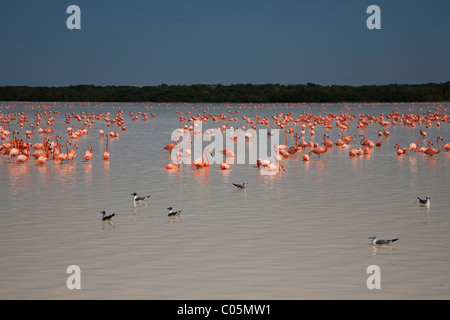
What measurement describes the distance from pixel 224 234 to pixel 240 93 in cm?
10979

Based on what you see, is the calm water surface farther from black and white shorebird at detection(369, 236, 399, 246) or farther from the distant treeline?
the distant treeline

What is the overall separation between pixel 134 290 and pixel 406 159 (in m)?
16.6

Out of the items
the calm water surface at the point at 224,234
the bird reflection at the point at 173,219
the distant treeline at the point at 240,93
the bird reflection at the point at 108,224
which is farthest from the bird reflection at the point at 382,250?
the distant treeline at the point at 240,93

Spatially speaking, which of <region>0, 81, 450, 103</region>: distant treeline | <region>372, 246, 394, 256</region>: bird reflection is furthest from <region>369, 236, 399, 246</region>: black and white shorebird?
<region>0, 81, 450, 103</region>: distant treeline

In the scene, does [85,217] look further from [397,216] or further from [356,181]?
[356,181]

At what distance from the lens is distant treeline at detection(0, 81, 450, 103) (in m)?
112

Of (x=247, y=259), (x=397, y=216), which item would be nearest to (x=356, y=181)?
(x=397, y=216)

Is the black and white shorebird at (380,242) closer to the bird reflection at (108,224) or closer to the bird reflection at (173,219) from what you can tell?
the bird reflection at (173,219)

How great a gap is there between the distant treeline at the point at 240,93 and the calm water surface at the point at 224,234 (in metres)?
94.6

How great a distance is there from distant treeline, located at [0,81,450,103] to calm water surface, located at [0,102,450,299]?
310 ft

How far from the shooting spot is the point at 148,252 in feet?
32.0

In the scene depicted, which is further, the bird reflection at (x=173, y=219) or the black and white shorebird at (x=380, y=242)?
the bird reflection at (x=173, y=219)

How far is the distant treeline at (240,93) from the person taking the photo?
112 m

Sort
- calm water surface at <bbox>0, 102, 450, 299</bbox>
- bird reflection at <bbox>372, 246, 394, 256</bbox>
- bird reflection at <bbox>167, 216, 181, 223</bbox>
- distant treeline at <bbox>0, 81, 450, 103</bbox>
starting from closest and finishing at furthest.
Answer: calm water surface at <bbox>0, 102, 450, 299</bbox>
bird reflection at <bbox>372, 246, 394, 256</bbox>
bird reflection at <bbox>167, 216, 181, 223</bbox>
distant treeline at <bbox>0, 81, 450, 103</bbox>
